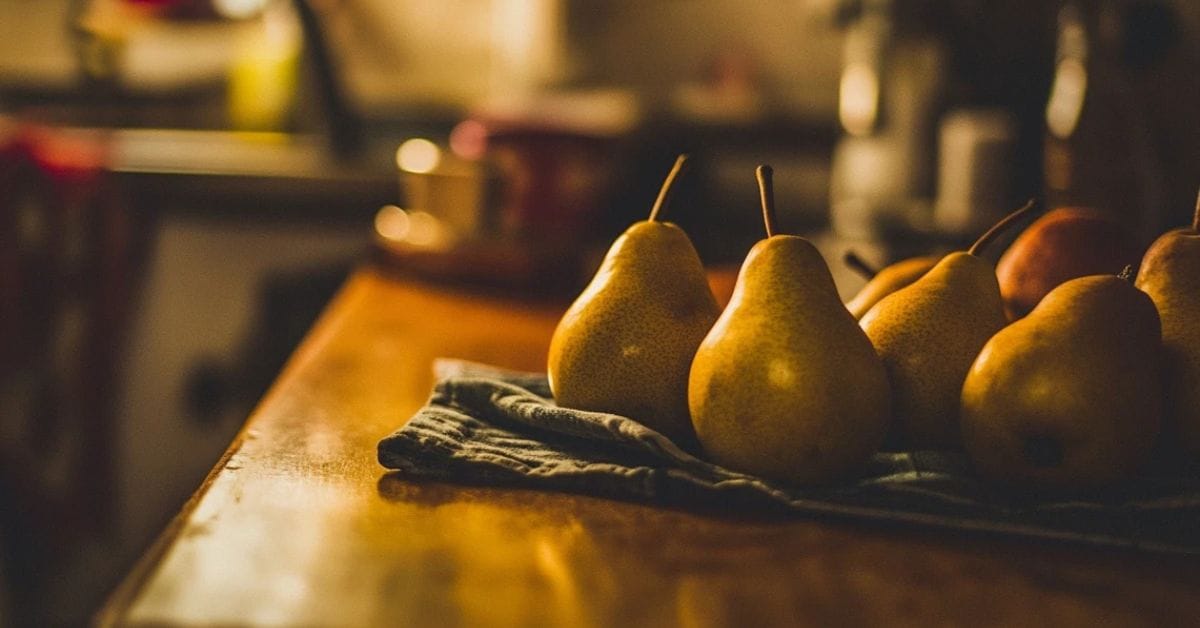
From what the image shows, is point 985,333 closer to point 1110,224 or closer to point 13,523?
point 1110,224

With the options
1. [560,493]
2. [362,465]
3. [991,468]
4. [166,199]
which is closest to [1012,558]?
[991,468]

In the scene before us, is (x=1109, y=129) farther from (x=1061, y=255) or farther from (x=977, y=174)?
(x=1061, y=255)

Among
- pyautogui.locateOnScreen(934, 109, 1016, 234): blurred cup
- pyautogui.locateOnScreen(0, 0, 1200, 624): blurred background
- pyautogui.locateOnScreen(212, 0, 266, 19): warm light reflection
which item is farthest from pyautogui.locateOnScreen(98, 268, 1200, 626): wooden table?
pyautogui.locateOnScreen(212, 0, 266, 19): warm light reflection

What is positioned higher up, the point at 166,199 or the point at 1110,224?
the point at 1110,224

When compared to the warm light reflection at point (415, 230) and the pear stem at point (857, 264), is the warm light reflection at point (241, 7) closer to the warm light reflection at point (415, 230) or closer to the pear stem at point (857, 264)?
the warm light reflection at point (415, 230)

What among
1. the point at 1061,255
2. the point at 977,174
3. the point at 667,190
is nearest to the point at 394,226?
the point at 977,174

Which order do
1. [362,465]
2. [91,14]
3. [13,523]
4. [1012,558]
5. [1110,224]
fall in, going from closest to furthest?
1. [1012,558]
2. [362,465]
3. [1110,224]
4. [13,523]
5. [91,14]
